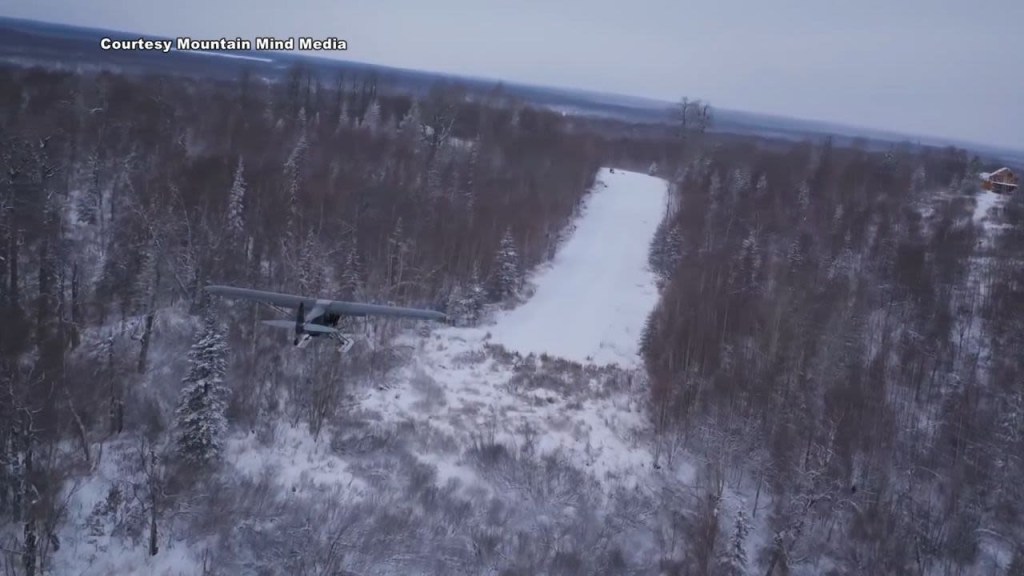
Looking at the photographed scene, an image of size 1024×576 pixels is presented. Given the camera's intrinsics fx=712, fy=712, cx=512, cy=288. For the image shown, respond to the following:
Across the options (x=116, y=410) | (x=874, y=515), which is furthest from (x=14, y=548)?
(x=874, y=515)

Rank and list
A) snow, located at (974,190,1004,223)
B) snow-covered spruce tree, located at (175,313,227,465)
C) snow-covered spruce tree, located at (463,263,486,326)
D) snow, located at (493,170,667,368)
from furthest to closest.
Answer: snow, located at (974,190,1004,223)
snow-covered spruce tree, located at (463,263,486,326)
snow, located at (493,170,667,368)
snow-covered spruce tree, located at (175,313,227,465)

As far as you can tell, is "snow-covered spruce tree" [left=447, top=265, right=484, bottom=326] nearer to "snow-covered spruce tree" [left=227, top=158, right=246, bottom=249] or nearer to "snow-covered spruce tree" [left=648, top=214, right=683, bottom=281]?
"snow-covered spruce tree" [left=227, top=158, right=246, bottom=249]

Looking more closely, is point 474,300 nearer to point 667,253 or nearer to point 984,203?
point 667,253

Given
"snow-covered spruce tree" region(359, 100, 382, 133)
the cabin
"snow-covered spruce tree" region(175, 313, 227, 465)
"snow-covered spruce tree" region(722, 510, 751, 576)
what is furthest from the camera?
"snow-covered spruce tree" region(359, 100, 382, 133)

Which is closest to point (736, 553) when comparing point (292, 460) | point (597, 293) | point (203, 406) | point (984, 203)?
point (292, 460)

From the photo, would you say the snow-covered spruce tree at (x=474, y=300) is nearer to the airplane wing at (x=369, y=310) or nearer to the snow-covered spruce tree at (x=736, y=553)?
the snow-covered spruce tree at (x=736, y=553)

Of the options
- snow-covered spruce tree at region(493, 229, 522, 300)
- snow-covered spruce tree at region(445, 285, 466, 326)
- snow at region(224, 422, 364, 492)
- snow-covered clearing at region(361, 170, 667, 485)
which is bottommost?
snow at region(224, 422, 364, 492)

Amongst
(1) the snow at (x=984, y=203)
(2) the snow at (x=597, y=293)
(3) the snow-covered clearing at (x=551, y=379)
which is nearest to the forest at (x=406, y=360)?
(3) the snow-covered clearing at (x=551, y=379)

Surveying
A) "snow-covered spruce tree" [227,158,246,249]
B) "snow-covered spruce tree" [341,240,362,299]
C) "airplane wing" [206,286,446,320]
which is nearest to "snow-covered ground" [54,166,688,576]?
"snow-covered spruce tree" [341,240,362,299]

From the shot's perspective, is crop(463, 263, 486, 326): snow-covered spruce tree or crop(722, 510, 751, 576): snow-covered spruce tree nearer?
crop(722, 510, 751, 576): snow-covered spruce tree
